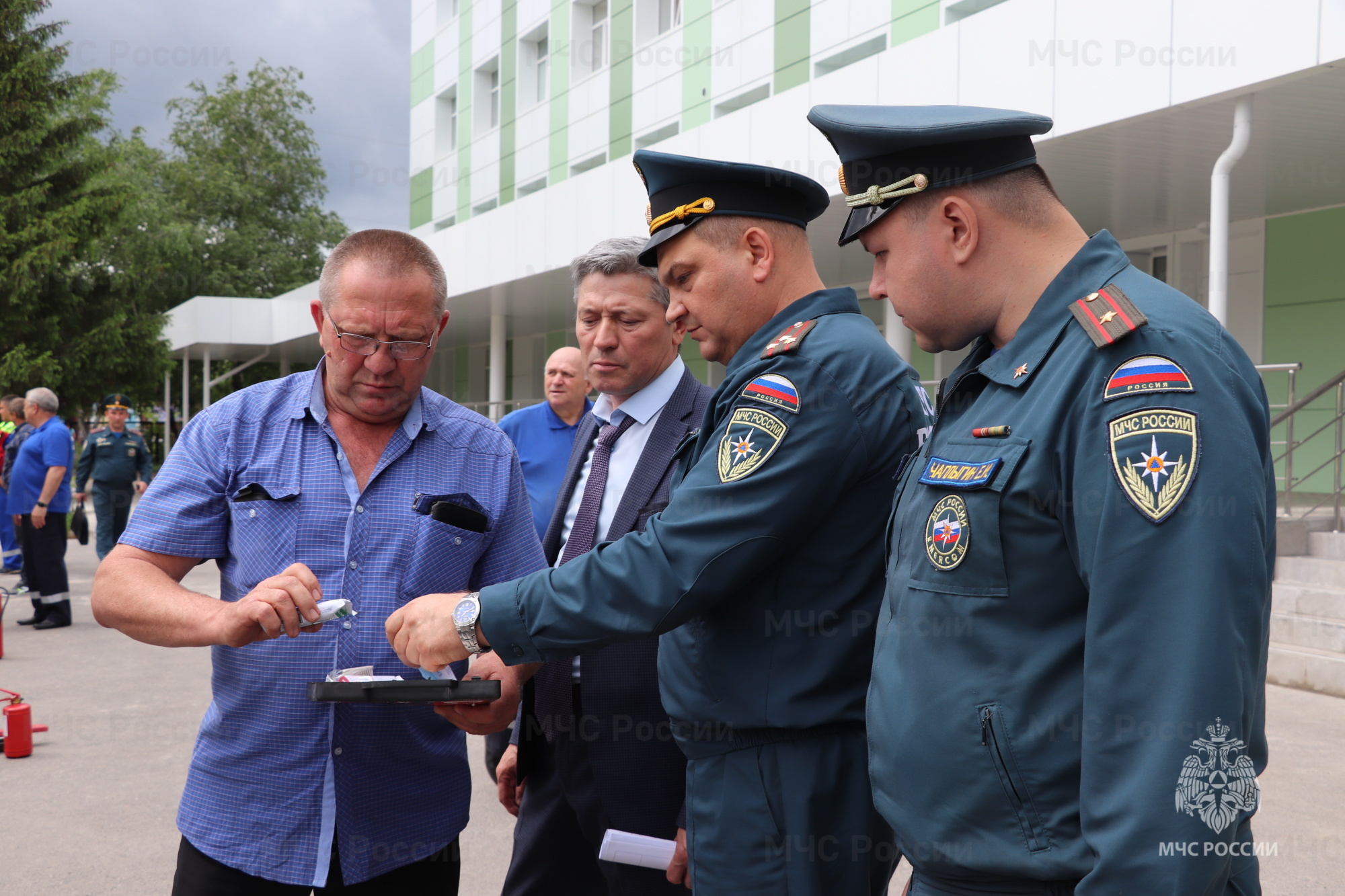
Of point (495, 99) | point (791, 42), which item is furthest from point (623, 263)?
point (495, 99)

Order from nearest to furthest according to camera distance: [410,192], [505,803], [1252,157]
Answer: [505,803] < [1252,157] < [410,192]

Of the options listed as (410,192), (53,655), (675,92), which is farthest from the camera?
(410,192)

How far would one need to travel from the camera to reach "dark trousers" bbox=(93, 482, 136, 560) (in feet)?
36.3

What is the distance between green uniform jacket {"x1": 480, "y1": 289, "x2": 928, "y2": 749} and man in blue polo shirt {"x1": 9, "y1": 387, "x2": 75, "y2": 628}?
327 inches

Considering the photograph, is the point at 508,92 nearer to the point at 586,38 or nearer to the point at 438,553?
the point at 586,38

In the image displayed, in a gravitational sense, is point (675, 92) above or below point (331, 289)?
above

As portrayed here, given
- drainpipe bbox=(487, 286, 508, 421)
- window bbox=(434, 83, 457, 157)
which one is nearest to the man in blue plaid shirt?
drainpipe bbox=(487, 286, 508, 421)

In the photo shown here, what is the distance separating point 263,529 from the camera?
2068 mm

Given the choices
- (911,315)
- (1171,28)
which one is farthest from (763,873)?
(1171,28)

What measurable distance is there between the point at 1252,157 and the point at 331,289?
28.5 feet

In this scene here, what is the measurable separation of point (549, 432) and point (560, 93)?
1598 centimetres

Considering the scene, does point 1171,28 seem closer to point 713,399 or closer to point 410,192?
point 713,399

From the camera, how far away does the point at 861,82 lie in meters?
9.09

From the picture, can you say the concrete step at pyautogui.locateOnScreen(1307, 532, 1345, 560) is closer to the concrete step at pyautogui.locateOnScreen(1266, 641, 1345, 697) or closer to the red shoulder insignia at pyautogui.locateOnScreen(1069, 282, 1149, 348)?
the concrete step at pyautogui.locateOnScreen(1266, 641, 1345, 697)
